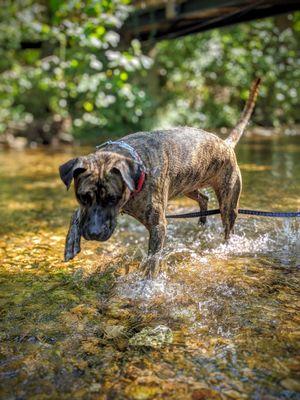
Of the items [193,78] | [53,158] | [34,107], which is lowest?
[53,158]

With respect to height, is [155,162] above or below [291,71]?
below

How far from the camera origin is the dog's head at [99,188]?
10.6ft

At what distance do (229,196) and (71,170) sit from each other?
214cm

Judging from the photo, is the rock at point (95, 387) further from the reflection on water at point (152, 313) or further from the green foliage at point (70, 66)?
the green foliage at point (70, 66)

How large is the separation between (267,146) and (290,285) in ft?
36.4

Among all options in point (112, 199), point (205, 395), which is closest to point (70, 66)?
point (112, 199)

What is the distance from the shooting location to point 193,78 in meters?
19.2

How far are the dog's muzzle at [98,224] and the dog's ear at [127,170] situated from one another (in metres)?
0.29

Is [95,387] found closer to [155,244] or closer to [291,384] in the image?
[291,384]

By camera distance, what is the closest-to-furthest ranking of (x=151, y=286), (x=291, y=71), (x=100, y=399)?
(x=100, y=399) → (x=151, y=286) → (x=291, y=71)

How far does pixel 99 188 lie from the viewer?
3271 millimetres

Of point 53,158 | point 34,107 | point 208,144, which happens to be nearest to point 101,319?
point 208,144

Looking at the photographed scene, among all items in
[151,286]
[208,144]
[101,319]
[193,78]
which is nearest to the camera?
[101,319]

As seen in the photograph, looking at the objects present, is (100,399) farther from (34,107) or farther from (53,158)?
(34,107)
